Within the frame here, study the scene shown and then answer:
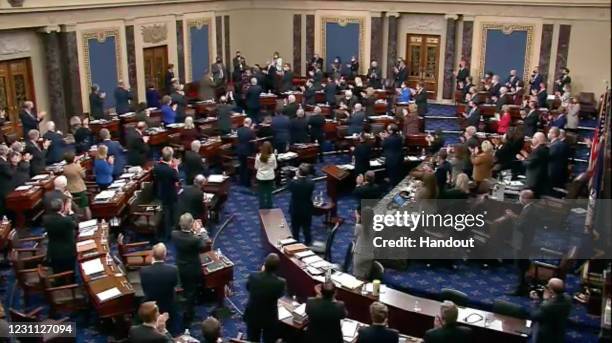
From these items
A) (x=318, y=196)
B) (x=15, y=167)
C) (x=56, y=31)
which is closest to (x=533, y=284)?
(x=318, y=196)

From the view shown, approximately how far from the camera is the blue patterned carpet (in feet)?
29.0

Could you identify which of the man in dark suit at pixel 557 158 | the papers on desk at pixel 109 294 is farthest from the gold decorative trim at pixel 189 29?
the papers on desk at pixel 109 294

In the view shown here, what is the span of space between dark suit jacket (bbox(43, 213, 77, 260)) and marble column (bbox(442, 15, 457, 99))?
1667 cm

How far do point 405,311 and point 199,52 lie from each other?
17.3 metres

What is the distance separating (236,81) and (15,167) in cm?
1207

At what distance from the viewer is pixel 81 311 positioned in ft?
29.9

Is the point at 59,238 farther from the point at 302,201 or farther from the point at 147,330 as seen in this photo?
the point at 302,201

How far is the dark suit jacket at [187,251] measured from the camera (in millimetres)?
8320

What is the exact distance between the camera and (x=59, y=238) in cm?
899

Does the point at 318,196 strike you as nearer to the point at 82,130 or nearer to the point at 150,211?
the point at 150,211

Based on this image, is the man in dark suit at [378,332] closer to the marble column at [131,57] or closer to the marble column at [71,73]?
the marble column at [71,73]

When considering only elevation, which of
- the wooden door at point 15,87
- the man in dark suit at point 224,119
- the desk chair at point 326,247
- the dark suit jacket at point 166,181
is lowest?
the desk chair at point 326,247

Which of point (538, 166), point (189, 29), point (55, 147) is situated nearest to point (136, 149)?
point (55, 147)

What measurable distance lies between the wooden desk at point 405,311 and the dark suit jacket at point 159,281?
1.92 meters
